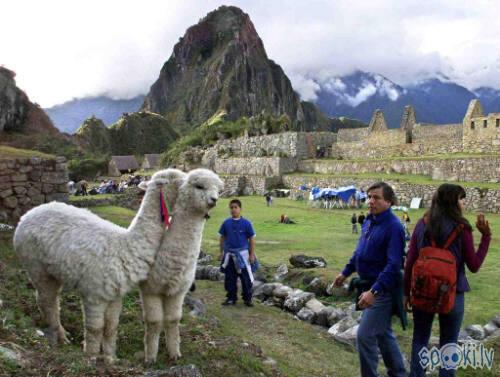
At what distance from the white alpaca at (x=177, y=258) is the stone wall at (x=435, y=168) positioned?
72.1 ft

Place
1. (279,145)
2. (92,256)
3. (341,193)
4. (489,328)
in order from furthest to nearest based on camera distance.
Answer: (279,145), (341,193), (489,328), (92,256)

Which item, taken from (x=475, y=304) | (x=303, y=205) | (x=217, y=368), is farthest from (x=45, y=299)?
(x=303, y=205)

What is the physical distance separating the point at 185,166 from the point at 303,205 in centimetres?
2175

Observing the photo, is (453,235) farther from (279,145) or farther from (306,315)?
(279,145)

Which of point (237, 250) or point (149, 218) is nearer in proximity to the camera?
point (149, 218)

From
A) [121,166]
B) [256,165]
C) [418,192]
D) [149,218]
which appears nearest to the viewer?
[149,218]

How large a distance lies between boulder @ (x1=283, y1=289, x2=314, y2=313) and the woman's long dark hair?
4240 mm

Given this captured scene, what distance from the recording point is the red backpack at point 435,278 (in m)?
3.55

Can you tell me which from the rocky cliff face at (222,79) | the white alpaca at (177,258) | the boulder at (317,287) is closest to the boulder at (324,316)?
the boulder at (317,287)

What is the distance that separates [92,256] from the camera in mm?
3926

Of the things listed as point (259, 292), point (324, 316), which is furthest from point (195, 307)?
point (259, 292)

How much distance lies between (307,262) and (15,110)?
40.1 metres

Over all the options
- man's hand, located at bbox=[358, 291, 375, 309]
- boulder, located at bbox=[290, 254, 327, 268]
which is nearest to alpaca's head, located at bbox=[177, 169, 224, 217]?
man's hand, located at bbox=[358, 291, 375, 309]

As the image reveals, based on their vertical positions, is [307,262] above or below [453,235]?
below
